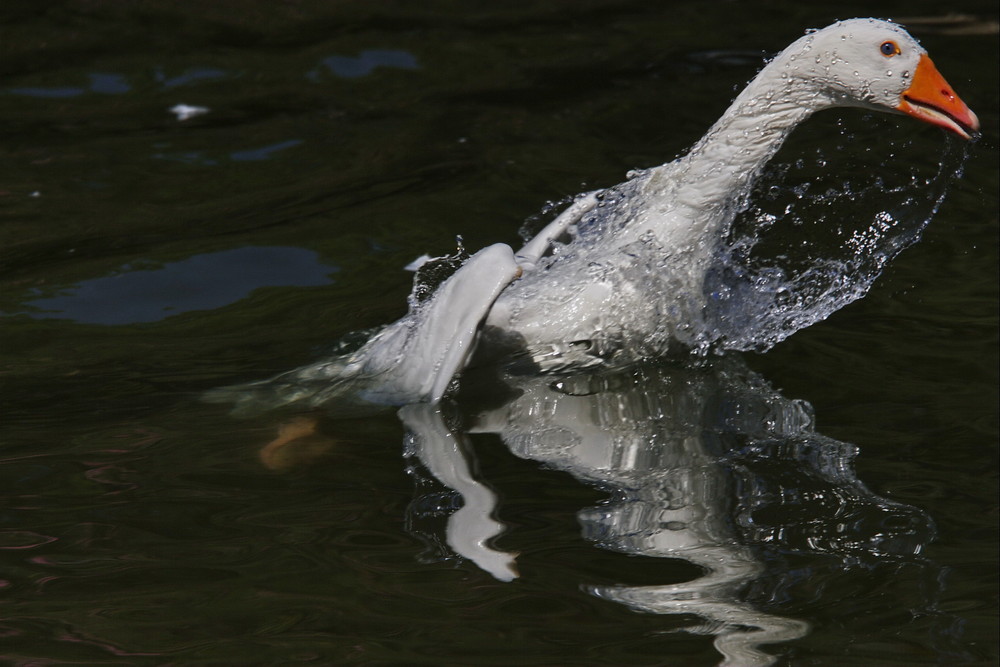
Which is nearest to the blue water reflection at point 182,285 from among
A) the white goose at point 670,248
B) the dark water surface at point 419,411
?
the dark water surface at point 419,411

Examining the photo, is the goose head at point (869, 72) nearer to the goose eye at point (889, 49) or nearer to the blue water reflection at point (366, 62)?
the goose eye at point (889, 49)

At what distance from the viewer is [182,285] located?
4.98 m

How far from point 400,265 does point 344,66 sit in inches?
104

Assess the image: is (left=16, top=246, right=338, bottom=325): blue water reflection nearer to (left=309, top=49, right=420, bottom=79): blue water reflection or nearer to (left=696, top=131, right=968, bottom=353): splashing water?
(left=696, top=131, right=968, bottom=353): splashing water

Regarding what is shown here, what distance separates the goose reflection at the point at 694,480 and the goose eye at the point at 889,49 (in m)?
1.23

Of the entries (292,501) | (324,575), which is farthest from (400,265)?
(324,575)

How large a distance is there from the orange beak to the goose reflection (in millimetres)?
1134

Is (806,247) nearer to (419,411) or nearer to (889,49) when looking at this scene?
(889,49)

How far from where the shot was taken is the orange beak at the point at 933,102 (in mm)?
4223

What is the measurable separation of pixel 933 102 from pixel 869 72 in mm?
285

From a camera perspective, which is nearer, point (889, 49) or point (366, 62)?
point (889, 49)

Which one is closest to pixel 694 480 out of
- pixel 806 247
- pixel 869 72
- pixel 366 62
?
pixel 869 72

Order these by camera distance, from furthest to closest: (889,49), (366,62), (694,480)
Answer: (366,62) < (889,49) < (694,480)

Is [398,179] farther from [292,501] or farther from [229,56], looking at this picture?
[292,501]
